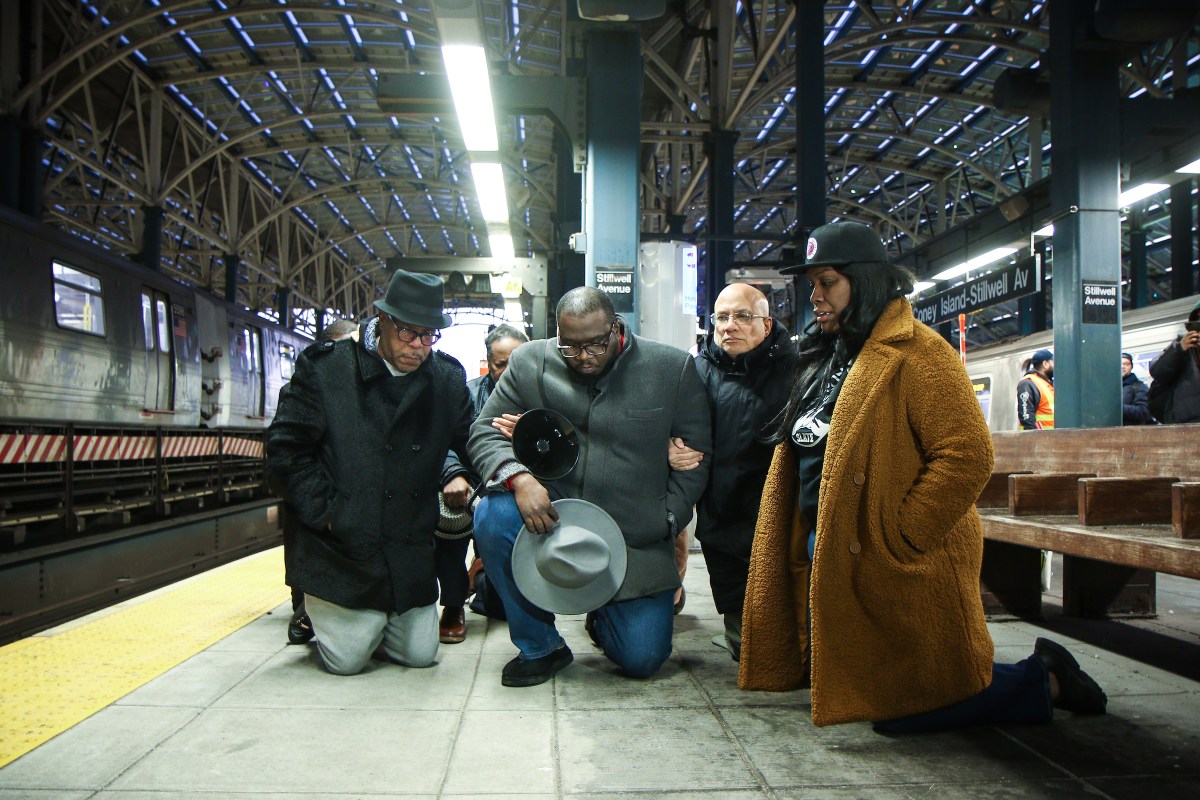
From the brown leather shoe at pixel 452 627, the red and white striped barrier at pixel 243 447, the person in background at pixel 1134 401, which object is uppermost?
the person in background at pixel 1134 401

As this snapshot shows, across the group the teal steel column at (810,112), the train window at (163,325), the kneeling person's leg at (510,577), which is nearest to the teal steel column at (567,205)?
the teal steel column at (810,112)

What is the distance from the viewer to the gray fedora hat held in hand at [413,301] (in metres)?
3.27

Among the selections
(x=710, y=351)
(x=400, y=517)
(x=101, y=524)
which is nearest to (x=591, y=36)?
(x=710, y=351)

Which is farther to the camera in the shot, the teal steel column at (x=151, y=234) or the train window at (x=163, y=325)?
the teal steel column at (x=151, y=234)

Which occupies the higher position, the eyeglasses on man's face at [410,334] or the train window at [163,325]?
the train window at [163,325]

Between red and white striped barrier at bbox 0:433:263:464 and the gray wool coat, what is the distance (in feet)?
20.0

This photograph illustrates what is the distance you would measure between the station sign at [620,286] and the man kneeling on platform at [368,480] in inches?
153

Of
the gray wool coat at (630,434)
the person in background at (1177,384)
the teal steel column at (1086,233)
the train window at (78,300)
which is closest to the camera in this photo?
the gray wool coat at (630,434)

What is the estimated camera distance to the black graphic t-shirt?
8.60 feet

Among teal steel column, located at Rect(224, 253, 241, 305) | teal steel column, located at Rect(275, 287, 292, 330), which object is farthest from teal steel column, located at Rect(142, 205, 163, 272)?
teal steel column, located at Rect(275, 287, 292, 330)

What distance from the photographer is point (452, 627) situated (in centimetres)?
396

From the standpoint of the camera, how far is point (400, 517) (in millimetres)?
3359

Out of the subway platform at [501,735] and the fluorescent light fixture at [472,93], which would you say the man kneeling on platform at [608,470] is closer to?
the subway platform at [501,735]

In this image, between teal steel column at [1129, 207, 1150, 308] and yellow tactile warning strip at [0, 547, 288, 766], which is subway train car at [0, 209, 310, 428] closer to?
yellow tactile warning strip at [0, 547, 288, 766]
